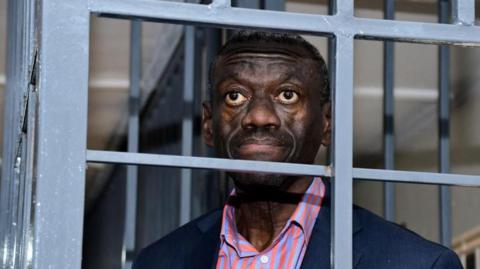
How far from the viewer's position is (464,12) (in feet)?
9.12

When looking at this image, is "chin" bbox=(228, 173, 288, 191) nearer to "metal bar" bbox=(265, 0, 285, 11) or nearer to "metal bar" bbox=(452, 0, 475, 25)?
"metal bar" bbox=(452, 0, 475, 25)

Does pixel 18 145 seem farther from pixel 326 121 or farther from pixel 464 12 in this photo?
pixel 464 12

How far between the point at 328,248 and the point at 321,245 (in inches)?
1.8

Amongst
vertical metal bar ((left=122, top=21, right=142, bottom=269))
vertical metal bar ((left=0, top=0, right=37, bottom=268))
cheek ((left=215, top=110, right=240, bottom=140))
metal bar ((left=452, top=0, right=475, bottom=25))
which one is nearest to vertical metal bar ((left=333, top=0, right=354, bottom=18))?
metal bar ((left=452, top=0, right=475, bottom=25))

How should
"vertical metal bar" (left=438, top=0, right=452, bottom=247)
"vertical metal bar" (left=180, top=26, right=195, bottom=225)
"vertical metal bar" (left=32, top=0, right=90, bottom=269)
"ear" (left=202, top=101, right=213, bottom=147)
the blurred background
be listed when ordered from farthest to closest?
the blurred background → "vertical metal bar" (left=180, top=26, right=195, bottom=225) → "vertical metal bar" (left=438, top=0, right=452, bottom=247) → "ear" (left=202, top=101, right=213, bottom=147) → "vertical metal bar" (left=32, top=0, right=90, bottom=269)

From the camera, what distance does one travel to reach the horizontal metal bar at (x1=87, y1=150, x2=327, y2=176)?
2.56m

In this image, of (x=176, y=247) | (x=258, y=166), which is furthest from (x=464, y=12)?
(x=176, y=247)

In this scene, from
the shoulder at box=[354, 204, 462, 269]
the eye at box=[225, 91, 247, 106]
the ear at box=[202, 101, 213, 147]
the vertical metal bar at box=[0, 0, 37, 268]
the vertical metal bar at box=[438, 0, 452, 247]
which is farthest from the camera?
the vertical metal bar at box=[438, 0, 452, 247]

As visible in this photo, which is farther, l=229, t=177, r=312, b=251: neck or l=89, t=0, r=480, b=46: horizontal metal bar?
l=229, t=177, r=312, b=251: neck

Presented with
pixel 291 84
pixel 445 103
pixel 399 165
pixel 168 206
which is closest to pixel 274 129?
pixel 291 84

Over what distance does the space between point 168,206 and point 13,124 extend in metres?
2.81

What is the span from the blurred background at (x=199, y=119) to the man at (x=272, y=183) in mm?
883

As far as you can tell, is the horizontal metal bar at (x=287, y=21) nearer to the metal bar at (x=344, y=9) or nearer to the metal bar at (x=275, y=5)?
the metal bar at (x=344, y=9)

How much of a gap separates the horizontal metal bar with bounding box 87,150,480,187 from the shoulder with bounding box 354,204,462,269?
620 millimetres
